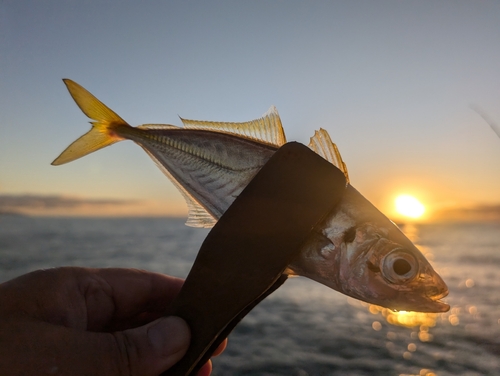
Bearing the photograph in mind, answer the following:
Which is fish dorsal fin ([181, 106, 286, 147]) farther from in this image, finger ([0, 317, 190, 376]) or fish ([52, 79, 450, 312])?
finger ([0, 317, 190, 376])

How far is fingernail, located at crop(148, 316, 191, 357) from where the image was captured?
5.86ft

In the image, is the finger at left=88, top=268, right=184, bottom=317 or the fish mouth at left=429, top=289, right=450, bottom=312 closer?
the fish mouth at left=429, top=289, right=450, bottom=312

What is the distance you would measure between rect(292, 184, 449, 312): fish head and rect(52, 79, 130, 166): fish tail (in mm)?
1643

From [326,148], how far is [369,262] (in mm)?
655

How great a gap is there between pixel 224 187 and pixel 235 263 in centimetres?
56

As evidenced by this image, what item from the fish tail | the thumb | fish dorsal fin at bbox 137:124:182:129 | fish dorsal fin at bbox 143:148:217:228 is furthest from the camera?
the fish tail

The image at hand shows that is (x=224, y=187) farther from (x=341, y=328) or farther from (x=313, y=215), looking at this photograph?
(x=341, y=328)

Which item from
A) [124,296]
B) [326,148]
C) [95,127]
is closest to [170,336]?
[124,296]

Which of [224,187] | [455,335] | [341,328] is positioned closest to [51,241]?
[341,328]

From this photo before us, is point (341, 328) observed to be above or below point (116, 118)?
below

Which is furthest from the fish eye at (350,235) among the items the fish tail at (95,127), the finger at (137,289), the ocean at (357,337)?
the ocean at (357,337)

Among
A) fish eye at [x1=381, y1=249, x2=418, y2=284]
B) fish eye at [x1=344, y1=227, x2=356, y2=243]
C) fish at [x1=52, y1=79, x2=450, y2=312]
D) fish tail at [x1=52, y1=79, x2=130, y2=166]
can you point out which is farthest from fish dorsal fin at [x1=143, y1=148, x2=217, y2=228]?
fish eye at [x1=381, y1=249, x2=418, y2=284]

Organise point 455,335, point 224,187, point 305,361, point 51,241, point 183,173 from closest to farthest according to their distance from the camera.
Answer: point 224,187 → point 183,173 → point 305,361 → point 455,335 → point 51,241

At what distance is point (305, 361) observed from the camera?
20.1ft
